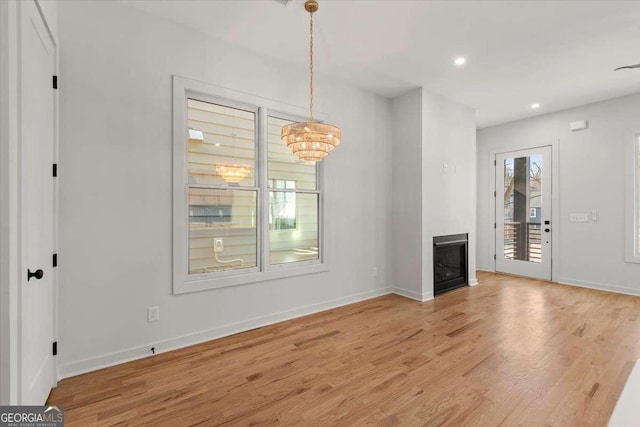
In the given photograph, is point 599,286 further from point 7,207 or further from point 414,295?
point 7,207

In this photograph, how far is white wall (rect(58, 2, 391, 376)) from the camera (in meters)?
2.40

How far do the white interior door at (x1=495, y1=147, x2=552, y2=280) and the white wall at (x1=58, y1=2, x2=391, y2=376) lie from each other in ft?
15.8

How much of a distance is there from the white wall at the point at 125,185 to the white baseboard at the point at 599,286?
16.3 ft

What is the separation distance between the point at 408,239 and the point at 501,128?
3.48m

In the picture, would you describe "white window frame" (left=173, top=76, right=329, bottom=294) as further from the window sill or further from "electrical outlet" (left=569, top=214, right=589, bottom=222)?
"electrical outlet" (left=569, top=214, right=589, bottom=222)

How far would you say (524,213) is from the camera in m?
5.71

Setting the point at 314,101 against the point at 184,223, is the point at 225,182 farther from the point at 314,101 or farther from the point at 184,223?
the point at 314,101

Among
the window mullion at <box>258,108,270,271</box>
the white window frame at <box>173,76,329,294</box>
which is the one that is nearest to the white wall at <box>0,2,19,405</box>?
the white window frame at <box>173,76,329,294</box>

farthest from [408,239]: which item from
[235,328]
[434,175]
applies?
[235,328]

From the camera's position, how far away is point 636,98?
178 inches

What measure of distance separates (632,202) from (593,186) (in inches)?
20.5

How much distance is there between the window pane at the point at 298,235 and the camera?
364 cm

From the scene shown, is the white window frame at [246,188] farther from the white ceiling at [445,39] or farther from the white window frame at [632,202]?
the white window frame at [632,202]

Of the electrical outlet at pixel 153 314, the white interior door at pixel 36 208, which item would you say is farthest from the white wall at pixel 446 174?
the white interior door at pixel 36 208
